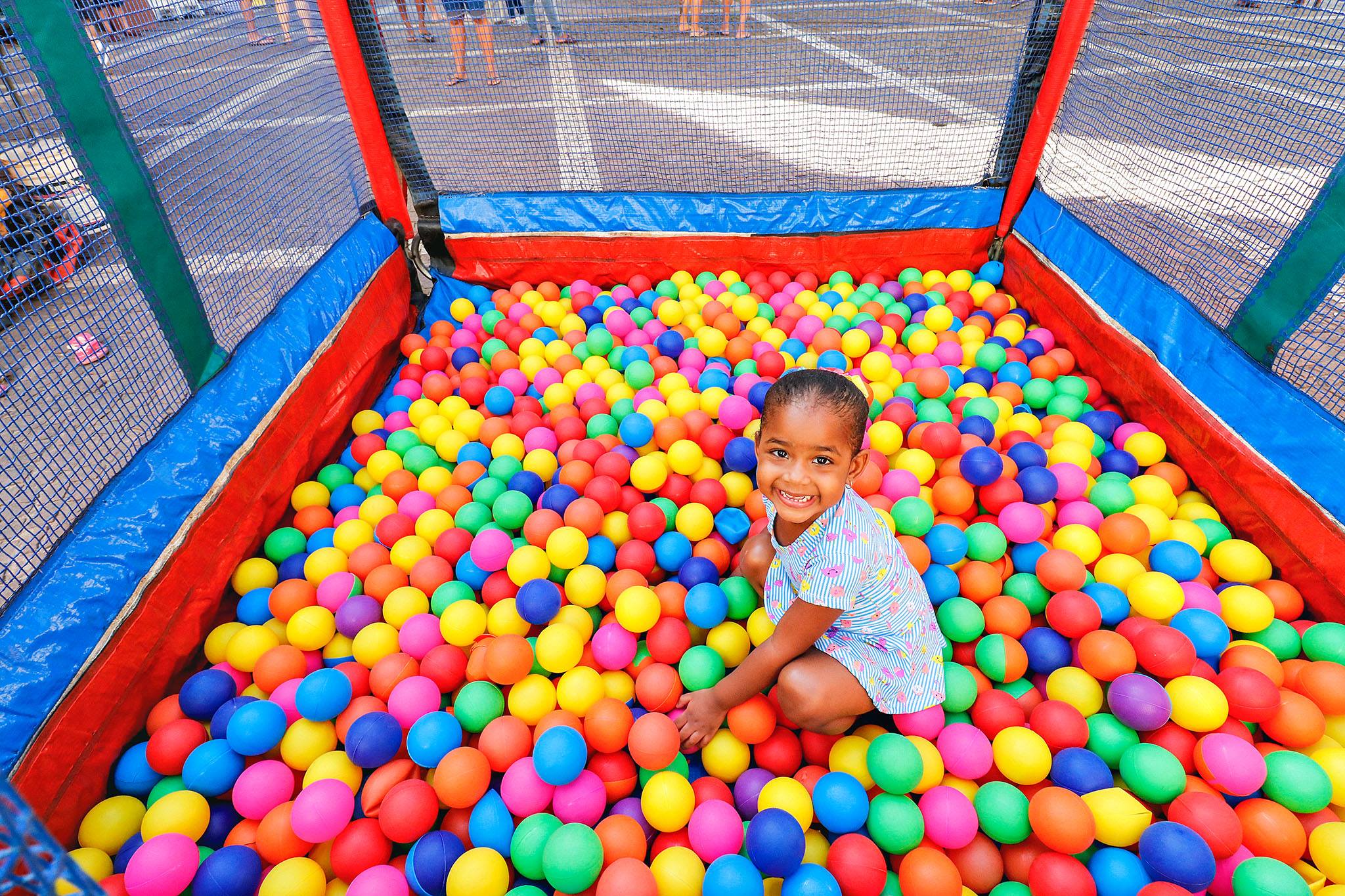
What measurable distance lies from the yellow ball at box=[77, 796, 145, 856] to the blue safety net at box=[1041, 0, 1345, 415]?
348cm

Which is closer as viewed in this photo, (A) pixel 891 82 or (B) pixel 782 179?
(B) pixel 782 179

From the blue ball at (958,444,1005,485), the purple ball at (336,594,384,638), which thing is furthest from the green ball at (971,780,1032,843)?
the purple ball at (336,594,384,638)

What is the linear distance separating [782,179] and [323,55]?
2.75m

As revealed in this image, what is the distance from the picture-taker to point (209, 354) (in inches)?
92.1

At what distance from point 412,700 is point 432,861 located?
42 centimetres

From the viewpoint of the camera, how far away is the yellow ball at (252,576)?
2.20m

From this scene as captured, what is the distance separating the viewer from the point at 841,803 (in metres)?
1.59

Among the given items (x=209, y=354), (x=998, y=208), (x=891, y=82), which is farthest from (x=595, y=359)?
(x=891, y=82)

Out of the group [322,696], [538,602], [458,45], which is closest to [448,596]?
[538,602]

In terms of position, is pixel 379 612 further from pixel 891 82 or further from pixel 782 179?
pixel 891 82

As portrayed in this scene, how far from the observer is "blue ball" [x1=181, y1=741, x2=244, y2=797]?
1690 mm

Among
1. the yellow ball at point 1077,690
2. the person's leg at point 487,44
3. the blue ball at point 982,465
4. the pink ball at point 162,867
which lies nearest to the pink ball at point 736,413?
the blue ball at point 982,465

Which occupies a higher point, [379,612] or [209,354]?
[209,354]

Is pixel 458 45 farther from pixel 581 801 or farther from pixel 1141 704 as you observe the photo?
pixel 1141 704
